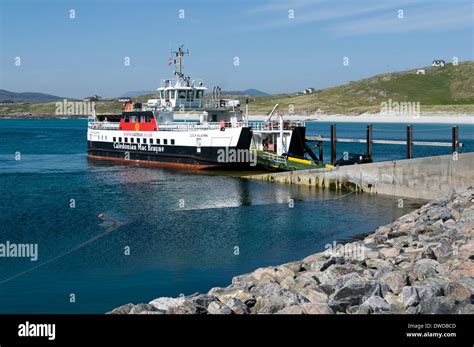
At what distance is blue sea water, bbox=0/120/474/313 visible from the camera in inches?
795

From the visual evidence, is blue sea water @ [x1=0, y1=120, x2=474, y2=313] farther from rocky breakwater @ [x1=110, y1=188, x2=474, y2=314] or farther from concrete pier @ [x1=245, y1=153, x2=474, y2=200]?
rocky breakwater @ [x1=110, y1=188, x2=474, y2=314]

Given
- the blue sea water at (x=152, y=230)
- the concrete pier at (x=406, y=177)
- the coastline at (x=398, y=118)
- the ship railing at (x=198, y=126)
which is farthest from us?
the coastline at (x=398, y=118)

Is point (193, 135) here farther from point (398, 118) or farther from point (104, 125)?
point (398, 118)

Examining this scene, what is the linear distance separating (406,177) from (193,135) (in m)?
22.7

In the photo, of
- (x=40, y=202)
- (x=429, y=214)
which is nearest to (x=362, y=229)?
(x=429, y=214)

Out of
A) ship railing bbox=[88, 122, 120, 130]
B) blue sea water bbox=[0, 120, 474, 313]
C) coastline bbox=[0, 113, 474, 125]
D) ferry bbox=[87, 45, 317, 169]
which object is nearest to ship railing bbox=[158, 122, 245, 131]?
ferry bbox=[87, 45, 317, 169]

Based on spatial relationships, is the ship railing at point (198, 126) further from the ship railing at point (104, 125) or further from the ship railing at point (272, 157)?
the ship railing at point (104, 125)

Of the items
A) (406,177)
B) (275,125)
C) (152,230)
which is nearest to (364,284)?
(152,230)

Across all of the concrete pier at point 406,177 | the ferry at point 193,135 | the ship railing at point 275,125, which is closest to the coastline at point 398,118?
the ferry at point 193,135

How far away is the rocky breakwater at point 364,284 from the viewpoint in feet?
43.2

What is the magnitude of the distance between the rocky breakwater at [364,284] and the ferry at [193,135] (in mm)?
30773

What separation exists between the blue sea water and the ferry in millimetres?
2428
